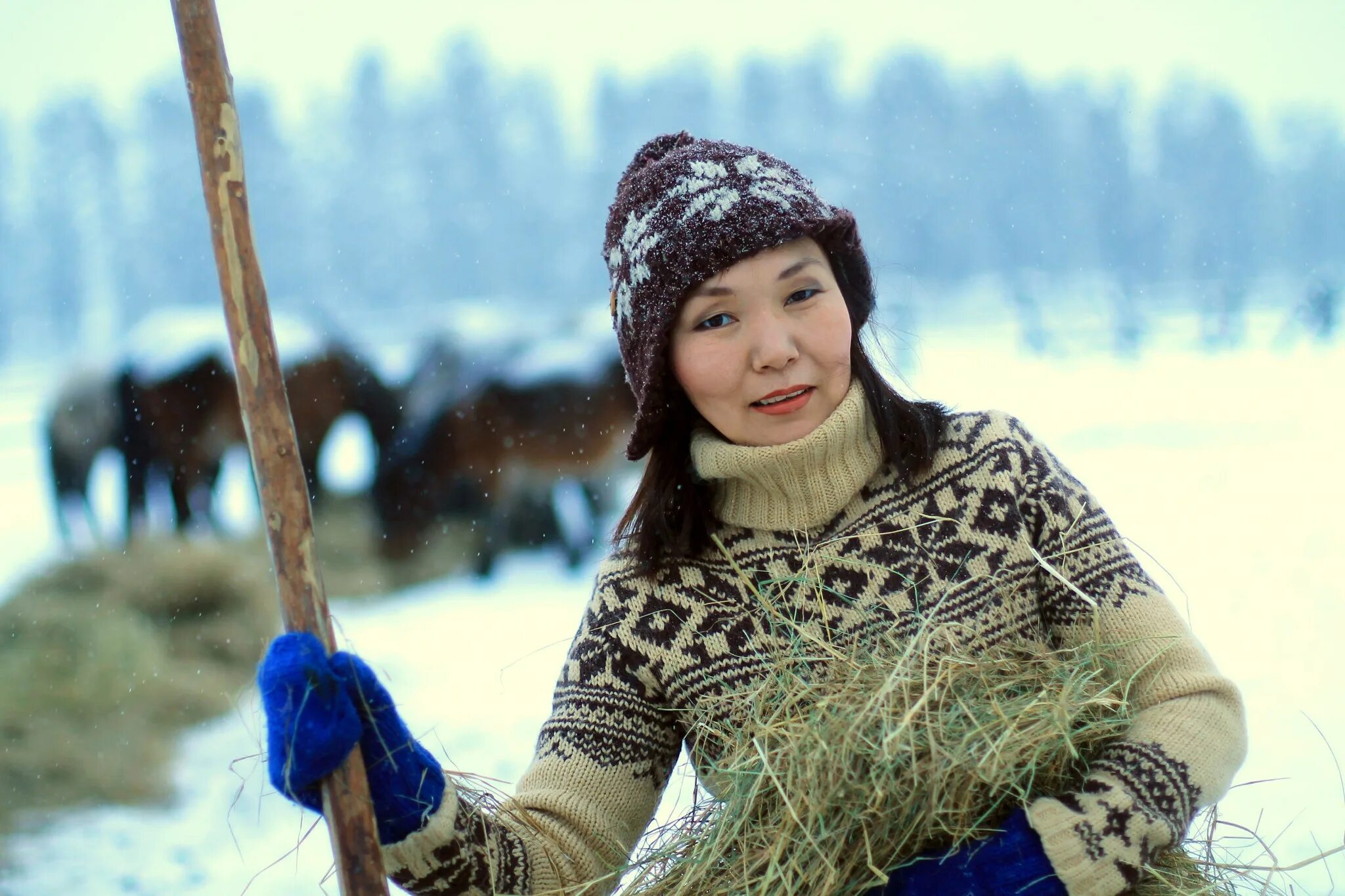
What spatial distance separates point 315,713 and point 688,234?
1.92 ft

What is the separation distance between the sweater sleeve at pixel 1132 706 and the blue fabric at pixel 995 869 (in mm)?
11

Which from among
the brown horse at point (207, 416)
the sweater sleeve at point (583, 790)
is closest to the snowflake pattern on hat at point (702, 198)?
the sweater sleeve at point (583, 790)

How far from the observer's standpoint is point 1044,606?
1141 mm

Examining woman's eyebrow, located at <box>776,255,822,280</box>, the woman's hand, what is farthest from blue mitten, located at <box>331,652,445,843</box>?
woman's eyebrow, located at <box>776,255,822,280</box>

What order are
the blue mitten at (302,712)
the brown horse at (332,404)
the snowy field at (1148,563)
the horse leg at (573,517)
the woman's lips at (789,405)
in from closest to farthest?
the blue mitten at (302,712) → the woman's lips at (789,405) → the snowy field at (1148,563) → the brown horse at (332,404) → the horse leg at (573,517)

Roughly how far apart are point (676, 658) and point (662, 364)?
12.4 inches

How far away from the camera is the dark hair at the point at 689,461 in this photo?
1.17 m

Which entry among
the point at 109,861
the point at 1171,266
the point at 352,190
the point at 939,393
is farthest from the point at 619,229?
the point at 109,861

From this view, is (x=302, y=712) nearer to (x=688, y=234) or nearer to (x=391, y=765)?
(x=391, y=765)

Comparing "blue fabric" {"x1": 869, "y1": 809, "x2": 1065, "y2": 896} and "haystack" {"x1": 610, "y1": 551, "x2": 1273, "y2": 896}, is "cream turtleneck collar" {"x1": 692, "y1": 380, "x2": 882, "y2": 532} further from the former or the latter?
"blue fabric" {"x1": 869, "y1": 809, "x2": 1065, "y2": 896}

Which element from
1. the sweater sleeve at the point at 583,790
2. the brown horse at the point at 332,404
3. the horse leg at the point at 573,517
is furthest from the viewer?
the horse leg at the point at 573,517

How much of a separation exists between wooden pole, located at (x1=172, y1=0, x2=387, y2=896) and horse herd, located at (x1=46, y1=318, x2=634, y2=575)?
6.03ft

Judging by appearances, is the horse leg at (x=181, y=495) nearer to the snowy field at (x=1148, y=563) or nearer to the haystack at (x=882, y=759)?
the snowy field at (x=1148, y=563)

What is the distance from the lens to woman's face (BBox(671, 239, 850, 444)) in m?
1.13
